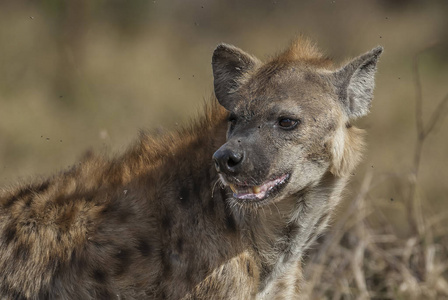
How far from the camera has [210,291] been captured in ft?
10.3

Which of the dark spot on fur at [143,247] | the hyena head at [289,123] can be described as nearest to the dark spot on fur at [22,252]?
the dark spot on fur at [143,247]

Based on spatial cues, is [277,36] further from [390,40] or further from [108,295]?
[108,295]

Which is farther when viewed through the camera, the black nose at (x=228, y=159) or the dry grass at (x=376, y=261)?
the dry grass at (x=376, y=261)

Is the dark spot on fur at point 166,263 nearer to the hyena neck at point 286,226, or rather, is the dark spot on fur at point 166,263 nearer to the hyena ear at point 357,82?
the hyena neck at point 286,226

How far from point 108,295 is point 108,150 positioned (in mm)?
862

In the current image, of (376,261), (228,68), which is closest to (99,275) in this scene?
(228,68)

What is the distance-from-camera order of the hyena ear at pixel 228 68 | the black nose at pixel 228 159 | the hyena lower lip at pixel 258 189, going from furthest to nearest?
the hyena ear at pixel 228 68, the hyena lower lip at pixel 258 189, the black nose at pixel 228 159

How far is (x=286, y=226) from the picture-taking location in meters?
3.38

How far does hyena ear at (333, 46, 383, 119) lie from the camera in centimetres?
336

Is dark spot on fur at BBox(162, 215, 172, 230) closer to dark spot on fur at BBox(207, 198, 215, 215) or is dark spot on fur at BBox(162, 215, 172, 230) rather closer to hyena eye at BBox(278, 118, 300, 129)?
dark spot on fur at BBox(207, 198, 215, 215)

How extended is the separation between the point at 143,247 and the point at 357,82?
3.98 ft

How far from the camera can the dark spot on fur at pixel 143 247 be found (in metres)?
3.21

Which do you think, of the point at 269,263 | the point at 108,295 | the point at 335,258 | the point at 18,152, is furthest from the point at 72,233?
the point at 18,152

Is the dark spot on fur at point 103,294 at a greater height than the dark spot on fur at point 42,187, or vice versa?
the dark spot on fur at point 42,187
